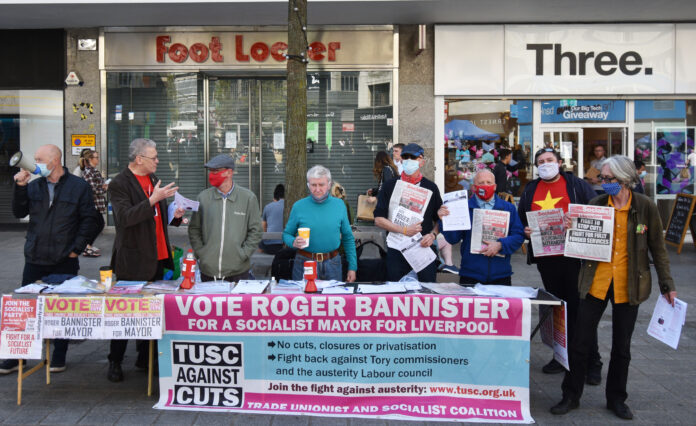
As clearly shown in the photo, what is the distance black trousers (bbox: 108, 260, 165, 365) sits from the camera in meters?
5.29

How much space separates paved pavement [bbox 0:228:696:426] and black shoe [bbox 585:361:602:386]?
0.08 metres

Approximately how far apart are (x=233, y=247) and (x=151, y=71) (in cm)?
852

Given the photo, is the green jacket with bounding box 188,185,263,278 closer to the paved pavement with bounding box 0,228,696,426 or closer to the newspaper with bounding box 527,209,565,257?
the paved pavement with bounding box 0,228,696,426

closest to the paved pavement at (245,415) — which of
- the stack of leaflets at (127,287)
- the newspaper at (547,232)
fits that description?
the stack of leaflets at (127,287)

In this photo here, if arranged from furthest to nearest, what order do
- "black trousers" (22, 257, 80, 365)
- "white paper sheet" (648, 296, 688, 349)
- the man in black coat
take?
"black trousers" (22, 257, 80, 365)
the man in black coat
"white paper sheet" (648, 296, 688, 349)

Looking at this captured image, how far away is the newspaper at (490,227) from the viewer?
5.41 m

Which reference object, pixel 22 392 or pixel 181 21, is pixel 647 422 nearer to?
pixel 22 392

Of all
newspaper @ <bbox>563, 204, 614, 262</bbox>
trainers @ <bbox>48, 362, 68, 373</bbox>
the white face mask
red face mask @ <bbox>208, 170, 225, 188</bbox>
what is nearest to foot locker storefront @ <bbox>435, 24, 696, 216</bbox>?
the white face mask

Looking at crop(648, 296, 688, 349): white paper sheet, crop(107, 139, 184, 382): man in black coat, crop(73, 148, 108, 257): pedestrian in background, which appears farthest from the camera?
crop(73, 148, 108, 257): pedestrian in background

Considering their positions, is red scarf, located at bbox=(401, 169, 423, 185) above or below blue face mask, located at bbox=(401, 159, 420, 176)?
below

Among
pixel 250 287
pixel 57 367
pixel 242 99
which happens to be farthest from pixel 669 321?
pixel 242 99

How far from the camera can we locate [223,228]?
5.33 metres

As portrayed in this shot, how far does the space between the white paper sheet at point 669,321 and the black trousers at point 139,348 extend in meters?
3.99

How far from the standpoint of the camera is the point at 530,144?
41.7 feet
